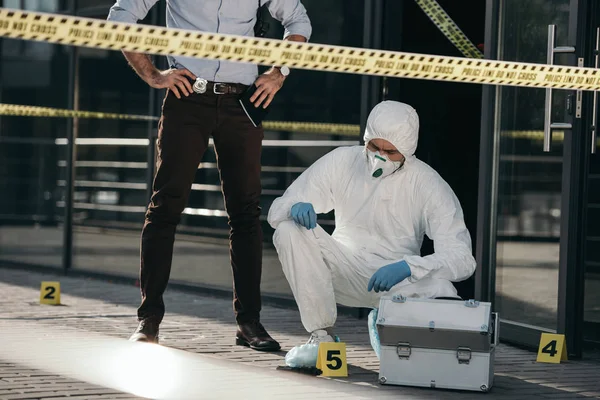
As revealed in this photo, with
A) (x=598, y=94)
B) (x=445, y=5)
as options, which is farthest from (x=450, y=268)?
(x=445, y=5)

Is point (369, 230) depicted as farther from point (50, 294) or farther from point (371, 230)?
point (50, 294)

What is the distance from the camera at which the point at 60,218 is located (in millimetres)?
8656

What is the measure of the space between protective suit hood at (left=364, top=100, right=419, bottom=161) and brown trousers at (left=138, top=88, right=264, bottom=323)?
2.24ft

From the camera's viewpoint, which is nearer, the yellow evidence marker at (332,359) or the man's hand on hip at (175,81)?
the yellow evidence marker at (332,359)

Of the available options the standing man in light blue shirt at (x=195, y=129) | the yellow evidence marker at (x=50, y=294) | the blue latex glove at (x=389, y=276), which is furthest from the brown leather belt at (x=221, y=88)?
the yellow evidence marker at (x=50, y=294)

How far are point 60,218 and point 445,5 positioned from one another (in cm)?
329

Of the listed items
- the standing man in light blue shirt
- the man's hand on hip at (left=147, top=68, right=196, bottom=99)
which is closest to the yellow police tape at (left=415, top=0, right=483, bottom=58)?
the standing man in light blue shirt

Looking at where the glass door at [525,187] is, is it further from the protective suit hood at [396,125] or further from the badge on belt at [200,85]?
the badge on belt at [200,85]

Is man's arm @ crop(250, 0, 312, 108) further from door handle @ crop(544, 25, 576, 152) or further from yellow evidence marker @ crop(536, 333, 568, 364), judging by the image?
yellow evidence marker @ crop(536, 333, 568, 364)

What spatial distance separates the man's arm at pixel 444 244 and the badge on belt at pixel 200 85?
3.43 ft

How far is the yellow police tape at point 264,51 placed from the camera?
3535mm

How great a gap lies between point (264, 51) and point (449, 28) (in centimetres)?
266

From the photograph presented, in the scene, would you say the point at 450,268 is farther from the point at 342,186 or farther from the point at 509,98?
the point at 509,98

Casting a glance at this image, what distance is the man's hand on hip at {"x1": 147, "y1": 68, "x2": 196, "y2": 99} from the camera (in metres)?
5.09
